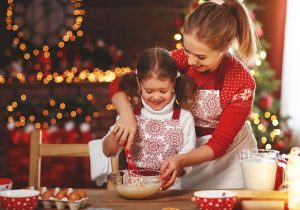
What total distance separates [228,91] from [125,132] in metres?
0.48

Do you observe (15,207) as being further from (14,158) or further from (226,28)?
(14,158)

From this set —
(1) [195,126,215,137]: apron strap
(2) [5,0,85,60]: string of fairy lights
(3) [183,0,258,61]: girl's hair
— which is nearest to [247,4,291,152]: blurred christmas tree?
(2) [5,0,85,60]: string of fairy lights

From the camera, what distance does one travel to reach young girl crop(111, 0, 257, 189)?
2178mm

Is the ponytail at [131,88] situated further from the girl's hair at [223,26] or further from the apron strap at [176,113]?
the girl's hair at [223,26]

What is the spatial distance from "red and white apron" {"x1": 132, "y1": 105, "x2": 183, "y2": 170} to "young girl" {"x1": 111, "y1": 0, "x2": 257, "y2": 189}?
0.41ft

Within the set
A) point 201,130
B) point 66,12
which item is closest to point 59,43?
point 66,12

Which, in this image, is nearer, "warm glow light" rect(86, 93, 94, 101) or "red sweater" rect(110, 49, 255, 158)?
"red sweater" rect(110, 49, 255, 158)

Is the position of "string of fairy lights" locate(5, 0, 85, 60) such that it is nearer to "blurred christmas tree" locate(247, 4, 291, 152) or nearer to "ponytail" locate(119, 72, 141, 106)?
"blurred christmas tree" locate(247, 4, 291, 152)

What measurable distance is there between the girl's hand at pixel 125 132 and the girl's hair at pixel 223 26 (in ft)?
1.32

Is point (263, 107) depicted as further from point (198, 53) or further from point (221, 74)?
point (198, 53)

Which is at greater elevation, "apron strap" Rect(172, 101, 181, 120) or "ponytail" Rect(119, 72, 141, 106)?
"ponytail" Rect(119, 72, 141, 106)

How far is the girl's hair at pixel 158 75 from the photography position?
2207 mm

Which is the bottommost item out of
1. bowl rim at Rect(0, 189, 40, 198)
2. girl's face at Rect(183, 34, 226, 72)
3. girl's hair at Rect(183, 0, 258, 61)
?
bowl rim at Rect(0, 189, 40, 198)

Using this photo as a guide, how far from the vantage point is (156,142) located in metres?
2.31
